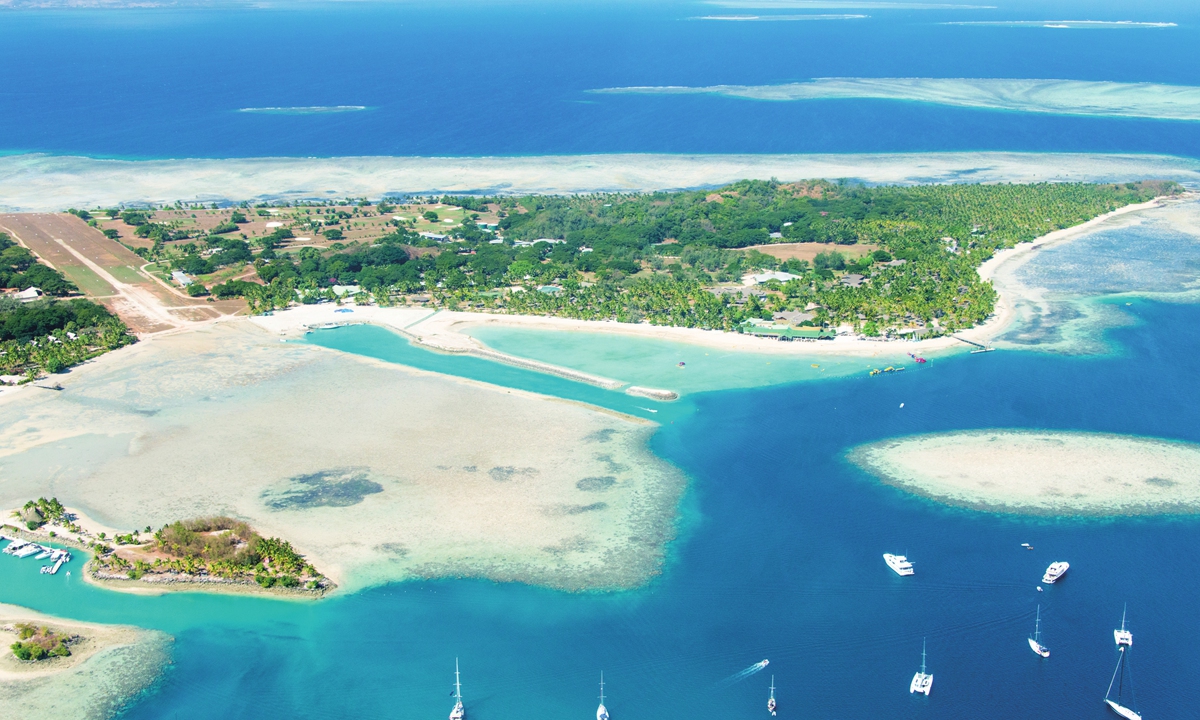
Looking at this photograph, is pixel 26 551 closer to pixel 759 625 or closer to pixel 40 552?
pixel 40 552

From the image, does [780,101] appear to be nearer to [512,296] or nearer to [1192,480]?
[512,296]

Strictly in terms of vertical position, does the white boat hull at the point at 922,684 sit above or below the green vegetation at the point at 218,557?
below

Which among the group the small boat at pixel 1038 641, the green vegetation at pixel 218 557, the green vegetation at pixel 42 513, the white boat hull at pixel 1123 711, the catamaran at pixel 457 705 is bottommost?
the white boat hull at pixel 1123 711

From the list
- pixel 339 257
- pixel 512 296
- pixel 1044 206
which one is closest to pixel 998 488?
pixel 512 296

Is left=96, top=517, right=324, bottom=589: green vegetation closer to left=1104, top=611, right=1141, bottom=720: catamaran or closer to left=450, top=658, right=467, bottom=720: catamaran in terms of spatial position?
left=450, top=658, right=467, bottom=720: catamaran

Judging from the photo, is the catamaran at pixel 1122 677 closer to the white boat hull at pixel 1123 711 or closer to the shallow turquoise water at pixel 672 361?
the white boat hull at pixel 1123 711

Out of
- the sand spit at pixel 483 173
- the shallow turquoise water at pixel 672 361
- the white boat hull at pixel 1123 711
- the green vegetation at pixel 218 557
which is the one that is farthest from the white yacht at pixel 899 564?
the sand spit at pixel 483 173

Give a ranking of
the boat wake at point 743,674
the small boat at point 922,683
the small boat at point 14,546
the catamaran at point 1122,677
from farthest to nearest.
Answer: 1. the small boat at point 14,546
2. the boat wake at point 743,674
3. the small boat at point 922,683
4. the catamaran at point 1122,677
